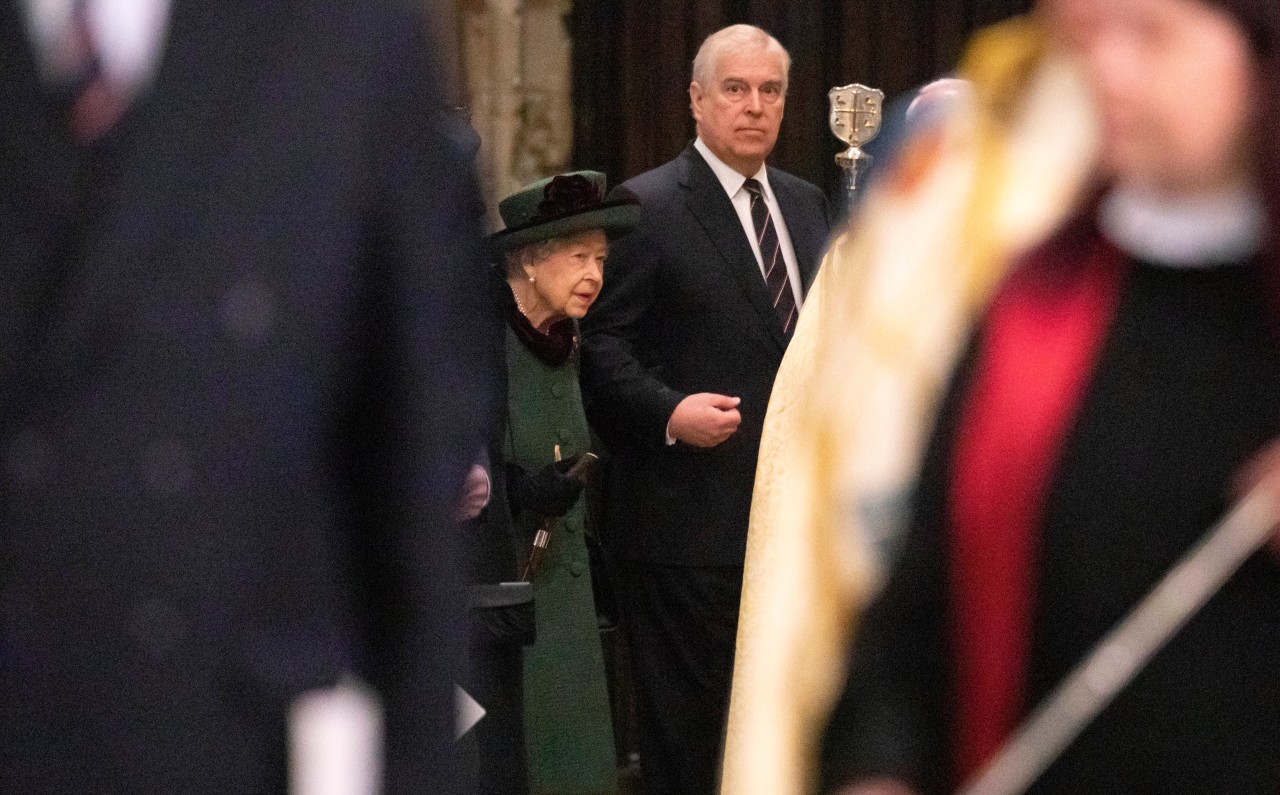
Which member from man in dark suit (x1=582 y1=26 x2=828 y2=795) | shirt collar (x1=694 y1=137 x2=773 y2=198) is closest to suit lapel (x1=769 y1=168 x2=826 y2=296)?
man in dark suit (x1=582 y1=26 x2=828 y2=795)

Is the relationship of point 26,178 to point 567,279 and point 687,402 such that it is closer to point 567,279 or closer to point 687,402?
point 567,279

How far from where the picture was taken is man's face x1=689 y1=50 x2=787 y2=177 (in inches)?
180

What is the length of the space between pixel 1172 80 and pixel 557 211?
2904 mm

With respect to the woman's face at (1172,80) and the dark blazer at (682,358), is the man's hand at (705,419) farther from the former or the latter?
the woman's face at (1172,80)

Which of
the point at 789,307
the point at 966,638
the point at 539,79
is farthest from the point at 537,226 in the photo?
the point at 966,638

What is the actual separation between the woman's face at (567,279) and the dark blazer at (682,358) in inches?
10.0

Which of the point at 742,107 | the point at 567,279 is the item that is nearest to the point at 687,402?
the point at 567,279

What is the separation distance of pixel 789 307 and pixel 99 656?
3275 mm

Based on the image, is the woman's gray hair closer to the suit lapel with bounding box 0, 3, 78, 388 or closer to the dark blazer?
the dark blazer

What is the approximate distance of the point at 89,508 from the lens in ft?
4.09

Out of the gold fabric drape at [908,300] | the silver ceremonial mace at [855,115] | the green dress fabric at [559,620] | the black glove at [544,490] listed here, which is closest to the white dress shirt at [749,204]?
the silver ceremonial mace at [855,115]

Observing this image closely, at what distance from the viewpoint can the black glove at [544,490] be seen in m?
3.85

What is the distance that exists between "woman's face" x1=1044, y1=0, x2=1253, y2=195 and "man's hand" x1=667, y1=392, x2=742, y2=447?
2.85 meters

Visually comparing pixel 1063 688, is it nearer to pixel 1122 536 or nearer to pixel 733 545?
pixel 1122 536
